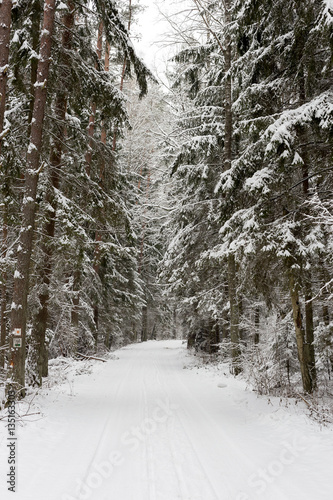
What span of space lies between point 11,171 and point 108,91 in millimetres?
3457

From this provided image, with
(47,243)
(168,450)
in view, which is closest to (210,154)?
(47,243)

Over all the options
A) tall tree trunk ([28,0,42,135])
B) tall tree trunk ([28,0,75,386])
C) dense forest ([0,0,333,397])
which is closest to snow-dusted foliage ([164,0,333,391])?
dense forest ([0,0,333,397])

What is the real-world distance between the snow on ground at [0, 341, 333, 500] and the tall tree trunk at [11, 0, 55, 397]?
105 cm

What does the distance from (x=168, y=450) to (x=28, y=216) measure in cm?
545

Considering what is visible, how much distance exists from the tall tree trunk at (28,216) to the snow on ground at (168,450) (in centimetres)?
105

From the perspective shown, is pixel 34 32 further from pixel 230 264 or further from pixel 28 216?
pixel 230 264

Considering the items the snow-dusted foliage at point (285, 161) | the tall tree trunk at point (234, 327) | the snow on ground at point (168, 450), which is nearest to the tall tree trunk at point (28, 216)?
the snow on ground at point (168, 450)

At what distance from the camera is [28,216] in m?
7.64

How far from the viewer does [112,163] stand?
10.5 m

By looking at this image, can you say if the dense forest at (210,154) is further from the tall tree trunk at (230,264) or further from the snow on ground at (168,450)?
the snow on ground at (168,450)

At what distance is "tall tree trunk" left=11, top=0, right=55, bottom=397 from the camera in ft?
24.1

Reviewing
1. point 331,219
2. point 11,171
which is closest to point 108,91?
point 11,171

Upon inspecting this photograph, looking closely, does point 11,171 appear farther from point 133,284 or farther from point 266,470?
point 133,284

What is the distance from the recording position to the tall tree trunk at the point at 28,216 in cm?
734
